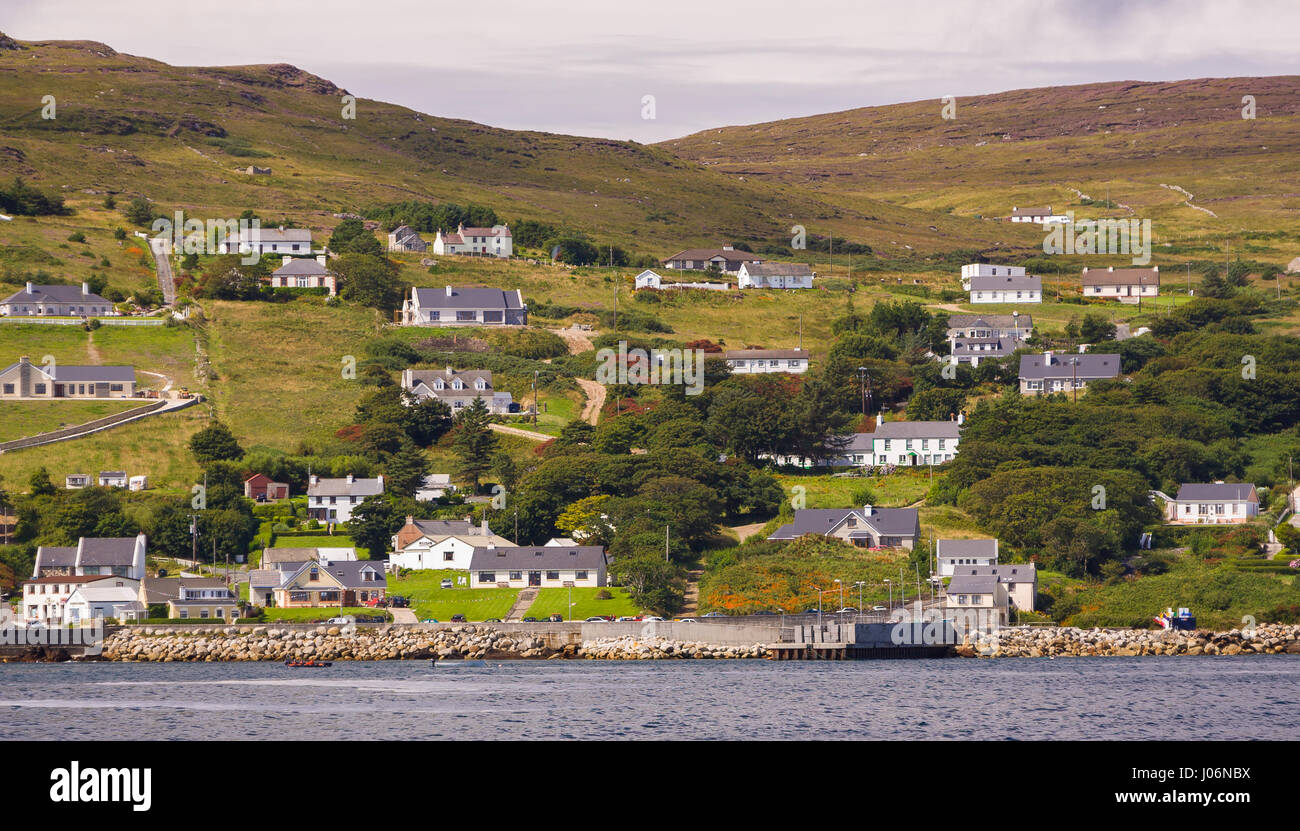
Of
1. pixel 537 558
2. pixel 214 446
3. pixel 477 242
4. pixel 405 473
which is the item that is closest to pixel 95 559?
pixel 214 446

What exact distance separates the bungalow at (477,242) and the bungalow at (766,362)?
1836 inches

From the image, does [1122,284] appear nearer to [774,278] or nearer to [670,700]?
[774,278]

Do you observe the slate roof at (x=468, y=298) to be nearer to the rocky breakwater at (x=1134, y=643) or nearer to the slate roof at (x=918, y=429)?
the slate roof at (x=918, y=429)

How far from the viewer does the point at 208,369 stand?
11856cm

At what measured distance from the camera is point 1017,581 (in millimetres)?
75375

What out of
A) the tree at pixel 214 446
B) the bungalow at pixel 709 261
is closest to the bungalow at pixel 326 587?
the tree at pixel 214 446

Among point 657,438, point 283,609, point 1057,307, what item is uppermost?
point 1057,307

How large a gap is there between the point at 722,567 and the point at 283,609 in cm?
2240

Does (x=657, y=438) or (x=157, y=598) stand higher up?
(x=657, y=438)

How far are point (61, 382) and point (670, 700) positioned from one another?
7634 centimetres

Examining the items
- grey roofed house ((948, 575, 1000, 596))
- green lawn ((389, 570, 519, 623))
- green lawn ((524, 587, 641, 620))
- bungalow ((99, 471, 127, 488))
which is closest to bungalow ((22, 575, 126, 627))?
green lawn ((389, 570, 519, 623))

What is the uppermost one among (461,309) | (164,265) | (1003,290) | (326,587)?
(164,265)

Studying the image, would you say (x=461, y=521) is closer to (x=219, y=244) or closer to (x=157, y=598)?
(x=157, y=598)
